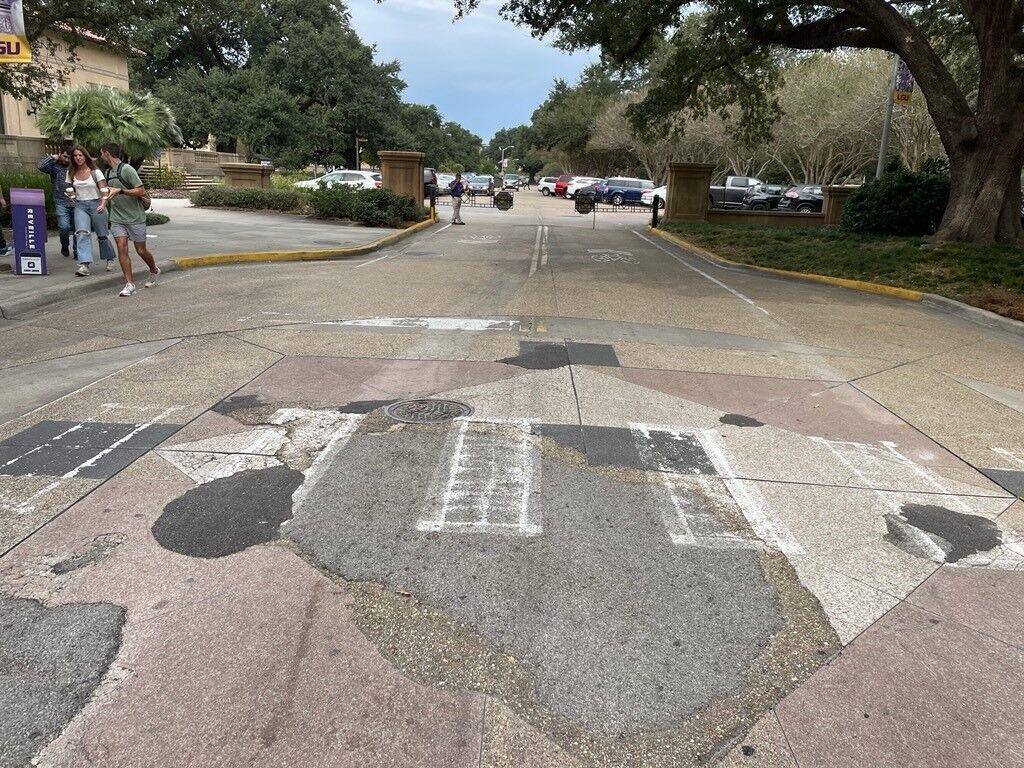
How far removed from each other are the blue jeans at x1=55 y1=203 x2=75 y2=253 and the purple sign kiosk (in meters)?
1.66

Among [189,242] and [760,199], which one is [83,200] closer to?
[189,242]

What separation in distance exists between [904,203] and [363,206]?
47.2 ft

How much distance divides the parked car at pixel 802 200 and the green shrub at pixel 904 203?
14.9 m

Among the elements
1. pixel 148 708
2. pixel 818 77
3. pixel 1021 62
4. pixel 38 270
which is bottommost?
pixel 148 708

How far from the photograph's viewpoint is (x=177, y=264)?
13.0 metres

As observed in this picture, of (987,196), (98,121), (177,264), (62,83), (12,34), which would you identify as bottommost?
(177,264)

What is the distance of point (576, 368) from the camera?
7.22 m

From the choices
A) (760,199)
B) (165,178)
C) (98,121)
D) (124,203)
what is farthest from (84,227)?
(760,199)

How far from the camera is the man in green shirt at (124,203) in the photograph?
9.67 meters

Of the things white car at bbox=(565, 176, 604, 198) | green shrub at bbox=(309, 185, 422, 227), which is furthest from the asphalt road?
white car at bbox=(565, 176, 604, 198)

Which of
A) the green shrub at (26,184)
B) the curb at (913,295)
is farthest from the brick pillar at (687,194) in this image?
the green shrub at (26,184)

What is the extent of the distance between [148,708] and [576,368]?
5163mm

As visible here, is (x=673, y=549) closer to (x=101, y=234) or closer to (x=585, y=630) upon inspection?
(x=585, y=630)

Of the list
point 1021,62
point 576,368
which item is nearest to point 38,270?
point 576,368
